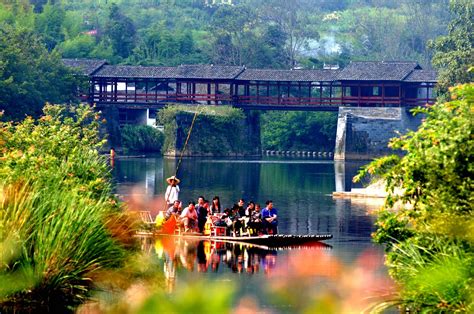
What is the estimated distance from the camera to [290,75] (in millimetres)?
77438

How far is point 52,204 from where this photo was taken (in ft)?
59.1

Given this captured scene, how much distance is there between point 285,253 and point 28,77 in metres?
42.6

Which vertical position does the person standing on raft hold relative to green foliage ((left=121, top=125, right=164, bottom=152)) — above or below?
above

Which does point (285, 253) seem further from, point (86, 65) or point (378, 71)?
point (86, 65)

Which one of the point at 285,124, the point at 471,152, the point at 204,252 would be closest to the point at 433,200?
the point at 471,152

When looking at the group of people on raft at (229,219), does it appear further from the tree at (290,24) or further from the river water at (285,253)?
the tree at (290,24)

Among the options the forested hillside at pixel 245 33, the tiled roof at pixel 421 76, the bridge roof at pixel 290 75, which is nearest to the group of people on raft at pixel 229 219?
the forested hillside at pixel 245 33

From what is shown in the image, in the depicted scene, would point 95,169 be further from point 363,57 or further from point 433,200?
point 363,57

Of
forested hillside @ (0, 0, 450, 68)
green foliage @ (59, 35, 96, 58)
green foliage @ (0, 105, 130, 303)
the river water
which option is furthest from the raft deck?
green foliage @ (59, 35, 96, 58)

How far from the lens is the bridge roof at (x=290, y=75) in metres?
76.5

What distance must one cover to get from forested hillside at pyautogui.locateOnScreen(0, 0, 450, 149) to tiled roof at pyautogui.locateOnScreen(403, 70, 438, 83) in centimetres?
966

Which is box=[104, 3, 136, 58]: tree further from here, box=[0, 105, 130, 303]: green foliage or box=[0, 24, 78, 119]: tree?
box=[0, 105, 130, 303]: green foliage

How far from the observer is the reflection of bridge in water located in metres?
76.7

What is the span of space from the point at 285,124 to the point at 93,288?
6773 cm
